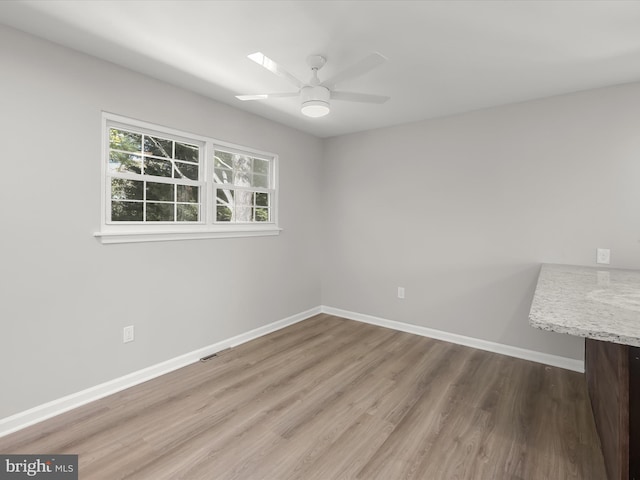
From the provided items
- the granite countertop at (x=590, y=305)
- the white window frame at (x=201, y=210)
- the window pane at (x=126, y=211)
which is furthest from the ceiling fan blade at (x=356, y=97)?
the window pane at (x=126, y=211)

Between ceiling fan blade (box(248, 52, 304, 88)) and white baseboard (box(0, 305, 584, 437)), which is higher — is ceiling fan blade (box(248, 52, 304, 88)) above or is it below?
above

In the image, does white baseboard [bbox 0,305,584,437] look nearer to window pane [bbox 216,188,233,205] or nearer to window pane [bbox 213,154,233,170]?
window pane [bbox 216,188,233,205]

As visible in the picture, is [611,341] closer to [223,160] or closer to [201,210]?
[201,210]

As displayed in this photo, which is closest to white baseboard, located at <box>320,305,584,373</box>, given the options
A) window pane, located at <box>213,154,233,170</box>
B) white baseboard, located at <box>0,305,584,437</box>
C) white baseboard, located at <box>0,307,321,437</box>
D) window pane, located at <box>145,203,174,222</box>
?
white baseboard, located at <box>0,305,584,437</box>

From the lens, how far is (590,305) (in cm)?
146

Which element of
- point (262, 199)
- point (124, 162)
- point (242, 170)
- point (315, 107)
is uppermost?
point (315, 107)

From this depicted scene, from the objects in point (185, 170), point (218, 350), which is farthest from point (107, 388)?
point (185, 170)

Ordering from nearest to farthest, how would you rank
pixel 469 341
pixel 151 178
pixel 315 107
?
pixel 315 107 → pixel 151 178 → pixel 469 341

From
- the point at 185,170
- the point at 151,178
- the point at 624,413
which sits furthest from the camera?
the point at 185,170

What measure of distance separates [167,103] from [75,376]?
226cm

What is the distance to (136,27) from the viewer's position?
6.33 feet

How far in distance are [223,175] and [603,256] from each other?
12.0 feet

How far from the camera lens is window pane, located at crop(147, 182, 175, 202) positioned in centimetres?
268

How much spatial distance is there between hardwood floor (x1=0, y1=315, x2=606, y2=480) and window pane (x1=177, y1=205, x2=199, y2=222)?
1371 mm
